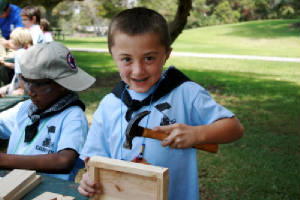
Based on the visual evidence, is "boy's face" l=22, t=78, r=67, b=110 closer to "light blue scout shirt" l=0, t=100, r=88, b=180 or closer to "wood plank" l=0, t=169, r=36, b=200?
"light blue scout shirt" l=0, t=100, r=88, b=180

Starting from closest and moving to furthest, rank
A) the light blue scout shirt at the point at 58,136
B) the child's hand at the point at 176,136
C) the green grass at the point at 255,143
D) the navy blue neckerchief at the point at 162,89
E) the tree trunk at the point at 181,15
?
1. the child's hand at the point at 176,136
2. the navy blue neckerchief at the point at 162,89
3. the light blue scout shirt at the point at 58,136
4. the green grass at the point at 255,143
5. the tree trunk at the point at 181,15

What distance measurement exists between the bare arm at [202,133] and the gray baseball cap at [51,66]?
3.71 feet

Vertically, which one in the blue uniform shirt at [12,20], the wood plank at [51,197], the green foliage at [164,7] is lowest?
the green foliage at [164,7]

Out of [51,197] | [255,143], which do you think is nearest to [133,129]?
[51,197]

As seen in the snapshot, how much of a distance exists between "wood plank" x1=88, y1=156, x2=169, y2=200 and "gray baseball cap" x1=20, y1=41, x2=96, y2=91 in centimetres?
102

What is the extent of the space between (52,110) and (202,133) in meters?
1.23

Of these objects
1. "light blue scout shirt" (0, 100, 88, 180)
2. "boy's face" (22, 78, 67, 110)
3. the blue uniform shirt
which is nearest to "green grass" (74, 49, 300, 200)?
the blue uniform shirt

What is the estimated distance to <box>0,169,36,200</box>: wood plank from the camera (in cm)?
164

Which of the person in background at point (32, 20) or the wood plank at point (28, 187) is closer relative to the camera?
the wood plank at point (28, 187)

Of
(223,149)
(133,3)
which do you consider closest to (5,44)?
(223,149)

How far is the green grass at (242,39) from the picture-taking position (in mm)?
29422

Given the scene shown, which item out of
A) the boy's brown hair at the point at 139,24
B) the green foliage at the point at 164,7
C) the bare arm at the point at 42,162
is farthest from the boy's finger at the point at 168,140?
the green foliage at the point at 164,7

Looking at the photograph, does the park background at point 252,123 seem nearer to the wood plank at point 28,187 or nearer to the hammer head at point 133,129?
the wood plank at point 28,187

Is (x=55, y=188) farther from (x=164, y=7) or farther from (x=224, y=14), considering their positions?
(x=224, y=14)
